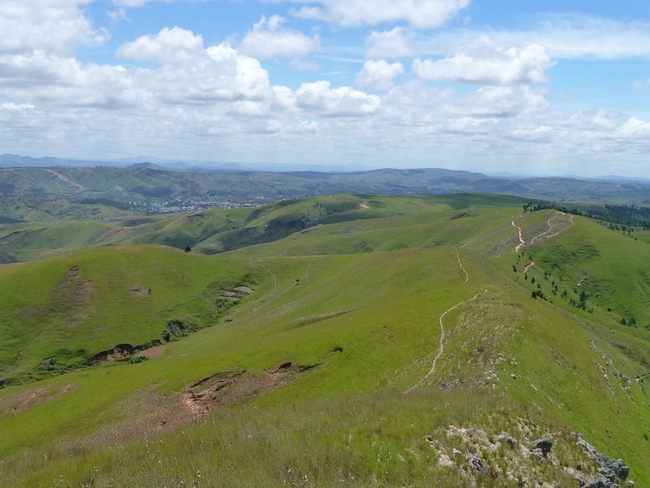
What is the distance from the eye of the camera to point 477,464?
22.1 meters

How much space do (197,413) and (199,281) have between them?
4191 inches

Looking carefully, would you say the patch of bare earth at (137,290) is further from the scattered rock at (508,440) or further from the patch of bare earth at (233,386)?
the scattered rock at (508,440)

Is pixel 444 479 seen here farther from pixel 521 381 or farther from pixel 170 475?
pixel 521 381

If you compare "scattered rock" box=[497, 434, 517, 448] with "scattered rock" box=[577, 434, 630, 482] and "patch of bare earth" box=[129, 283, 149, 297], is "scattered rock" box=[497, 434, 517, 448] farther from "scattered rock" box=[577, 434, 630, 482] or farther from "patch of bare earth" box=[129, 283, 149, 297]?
"patch of bare earth" box=[129, 283, 149, 297]

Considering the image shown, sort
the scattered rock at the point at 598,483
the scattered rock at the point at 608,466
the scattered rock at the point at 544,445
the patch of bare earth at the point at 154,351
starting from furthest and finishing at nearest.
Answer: the patch of bare earth at the point at 154,351 < the scattered rock at the point at 544,445 < the scattered rock at the point at 608,466 < the scattered rock at the point at 598,483

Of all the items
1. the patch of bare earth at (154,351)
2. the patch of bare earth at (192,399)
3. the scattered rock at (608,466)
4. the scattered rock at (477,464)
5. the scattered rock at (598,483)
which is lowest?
the patch of bare earth at (154,351)

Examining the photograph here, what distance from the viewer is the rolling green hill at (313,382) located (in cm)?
2164

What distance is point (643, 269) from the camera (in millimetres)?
193750

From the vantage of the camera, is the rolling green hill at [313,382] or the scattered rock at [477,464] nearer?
the rolling green hill at [313,382]

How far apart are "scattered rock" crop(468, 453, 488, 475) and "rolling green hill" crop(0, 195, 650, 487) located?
10.5 inches

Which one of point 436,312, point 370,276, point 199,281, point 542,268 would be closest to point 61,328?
point 199,281

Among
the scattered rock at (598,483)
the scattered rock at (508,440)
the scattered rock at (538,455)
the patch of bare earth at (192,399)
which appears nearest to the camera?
the scattered rock at (598,483)

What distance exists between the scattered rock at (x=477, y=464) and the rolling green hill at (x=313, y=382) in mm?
267

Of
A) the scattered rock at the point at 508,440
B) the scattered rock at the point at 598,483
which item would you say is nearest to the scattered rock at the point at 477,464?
the scattered rock at the point at 508,440
